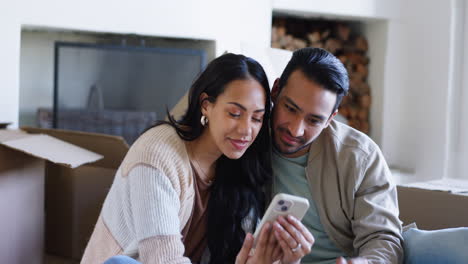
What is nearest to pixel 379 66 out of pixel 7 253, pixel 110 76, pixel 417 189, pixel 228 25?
pixel 228 25

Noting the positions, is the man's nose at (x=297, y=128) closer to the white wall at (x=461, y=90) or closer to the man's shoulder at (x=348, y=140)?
the man's shoulder at (x=348, y=140)

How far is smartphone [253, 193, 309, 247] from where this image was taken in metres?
1.08

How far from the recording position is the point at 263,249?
115cm

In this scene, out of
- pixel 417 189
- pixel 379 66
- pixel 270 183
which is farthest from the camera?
pixel 379 66

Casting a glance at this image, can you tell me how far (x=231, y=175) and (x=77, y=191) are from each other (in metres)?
0.81

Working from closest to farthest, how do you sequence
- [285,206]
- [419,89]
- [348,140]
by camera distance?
[285,206], [348,140], [419,89]

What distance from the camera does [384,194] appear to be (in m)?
1.42

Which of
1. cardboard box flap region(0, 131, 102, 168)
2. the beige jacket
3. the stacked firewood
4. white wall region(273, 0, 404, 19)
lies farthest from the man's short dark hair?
the stacked firewood

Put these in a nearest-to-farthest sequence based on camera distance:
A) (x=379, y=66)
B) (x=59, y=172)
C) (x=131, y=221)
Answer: (x=131, y=221) < (x=59, y=172) < (x=379, y=66)

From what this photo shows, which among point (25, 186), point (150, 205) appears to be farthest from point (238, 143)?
point (25, 186)

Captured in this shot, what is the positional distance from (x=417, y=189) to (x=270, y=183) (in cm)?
45

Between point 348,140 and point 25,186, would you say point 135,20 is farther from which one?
point 348,140

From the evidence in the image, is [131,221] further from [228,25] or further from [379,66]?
[379,66]

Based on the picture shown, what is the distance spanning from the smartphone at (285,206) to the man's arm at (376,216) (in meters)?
0.31
